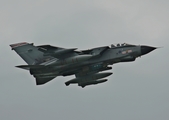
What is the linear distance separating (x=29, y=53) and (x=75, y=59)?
20.6 feet

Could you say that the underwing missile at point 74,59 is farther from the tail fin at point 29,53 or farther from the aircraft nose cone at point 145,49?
the aircraft nose cone at point 145,49

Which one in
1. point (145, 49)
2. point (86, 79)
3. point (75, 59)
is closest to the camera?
point (75, 59)

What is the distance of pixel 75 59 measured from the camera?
149 feet

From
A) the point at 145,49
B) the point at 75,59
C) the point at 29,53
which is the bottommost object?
the point at 75,59

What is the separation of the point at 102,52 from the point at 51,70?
6.29 meters

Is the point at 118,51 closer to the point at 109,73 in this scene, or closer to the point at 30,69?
the point at 109,73

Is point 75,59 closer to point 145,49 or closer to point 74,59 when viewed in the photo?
point 74,59

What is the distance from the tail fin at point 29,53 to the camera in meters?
48.4

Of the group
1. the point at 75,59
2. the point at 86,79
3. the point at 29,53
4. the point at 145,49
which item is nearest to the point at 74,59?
the point at 75,59

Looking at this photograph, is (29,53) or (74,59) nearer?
(74,59)

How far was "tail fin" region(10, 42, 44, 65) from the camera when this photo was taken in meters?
48.4

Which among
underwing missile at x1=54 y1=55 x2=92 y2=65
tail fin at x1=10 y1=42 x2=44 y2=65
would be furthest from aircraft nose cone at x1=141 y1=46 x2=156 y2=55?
tail fin at x1=10 y1=42 x2=44 y2=65

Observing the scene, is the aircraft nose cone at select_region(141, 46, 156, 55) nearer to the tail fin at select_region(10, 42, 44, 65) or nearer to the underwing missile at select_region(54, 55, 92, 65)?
the underwing missile at select_region(54, 55, 92, 65)

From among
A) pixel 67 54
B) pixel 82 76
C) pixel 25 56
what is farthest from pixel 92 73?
pixel 25 56
